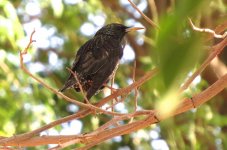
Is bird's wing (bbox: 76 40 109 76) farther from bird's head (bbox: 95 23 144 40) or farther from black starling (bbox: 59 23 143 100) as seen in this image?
bird's head (bbox: 95 23 144 40)

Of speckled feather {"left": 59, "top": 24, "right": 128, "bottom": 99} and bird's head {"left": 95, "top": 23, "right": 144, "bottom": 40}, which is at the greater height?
bird's head {"left": 95, "top": 23, "right": 144, "bottom": 40}

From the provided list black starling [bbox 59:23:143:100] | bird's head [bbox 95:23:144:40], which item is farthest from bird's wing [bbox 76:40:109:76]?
bird's head [bbox 95:23:144:40]

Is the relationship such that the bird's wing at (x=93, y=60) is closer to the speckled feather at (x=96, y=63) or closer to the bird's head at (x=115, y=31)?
the speckled feather at (x=96, y=63)

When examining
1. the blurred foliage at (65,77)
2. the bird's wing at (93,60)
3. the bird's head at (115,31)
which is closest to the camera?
the bird's wing at (93,60)

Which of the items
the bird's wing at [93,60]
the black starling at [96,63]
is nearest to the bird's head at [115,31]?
the black starling at [96,63]

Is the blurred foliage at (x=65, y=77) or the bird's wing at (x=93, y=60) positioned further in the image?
the blurred foliage at (x=65, y=77)

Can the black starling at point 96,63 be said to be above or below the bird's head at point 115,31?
below

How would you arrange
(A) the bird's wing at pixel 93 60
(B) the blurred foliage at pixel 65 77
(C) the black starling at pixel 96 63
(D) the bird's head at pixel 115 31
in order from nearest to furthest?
(C) the black starling at pixel 96 63 → (A) the bird's wing at pixel 93 60 → (D) the bird's head at pixel 115 31 → (B) the blurred foliage at pixel 65 77

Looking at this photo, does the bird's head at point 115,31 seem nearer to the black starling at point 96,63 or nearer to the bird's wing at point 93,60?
the black starling at point 96,63

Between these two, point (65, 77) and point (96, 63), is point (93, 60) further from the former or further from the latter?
point (65, 77)

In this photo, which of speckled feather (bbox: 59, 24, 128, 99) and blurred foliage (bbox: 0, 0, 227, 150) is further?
blurred foliage (bbox: 0, 0, 227, 150)
